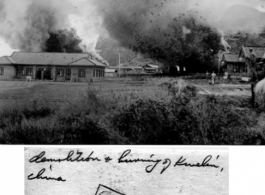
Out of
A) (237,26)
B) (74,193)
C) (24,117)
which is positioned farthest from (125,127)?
(237,26)

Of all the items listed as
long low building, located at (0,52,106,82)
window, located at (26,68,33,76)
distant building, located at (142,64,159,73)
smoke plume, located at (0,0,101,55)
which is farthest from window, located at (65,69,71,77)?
distant building, located at (142,64,159,73)

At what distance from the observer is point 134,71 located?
15.7ft

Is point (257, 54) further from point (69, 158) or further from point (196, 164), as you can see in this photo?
point (69, 158)

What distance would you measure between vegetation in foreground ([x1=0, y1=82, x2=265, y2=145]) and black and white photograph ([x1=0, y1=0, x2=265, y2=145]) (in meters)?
0.01

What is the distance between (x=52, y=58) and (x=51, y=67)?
16 cm

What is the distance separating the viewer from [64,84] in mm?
4812

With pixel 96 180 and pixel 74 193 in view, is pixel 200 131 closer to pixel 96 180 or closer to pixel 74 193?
pixel 96 180

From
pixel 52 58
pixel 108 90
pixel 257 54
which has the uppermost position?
pixel 257 54

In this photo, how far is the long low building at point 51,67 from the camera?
4.75 m

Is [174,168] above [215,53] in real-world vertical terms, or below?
below

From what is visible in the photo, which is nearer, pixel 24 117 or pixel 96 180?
pixel 96 180

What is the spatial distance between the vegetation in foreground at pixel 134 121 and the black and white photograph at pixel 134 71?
0.01m

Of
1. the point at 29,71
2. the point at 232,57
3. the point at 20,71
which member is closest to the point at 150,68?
the point at 232,57

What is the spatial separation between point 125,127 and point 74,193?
118 centimetres
